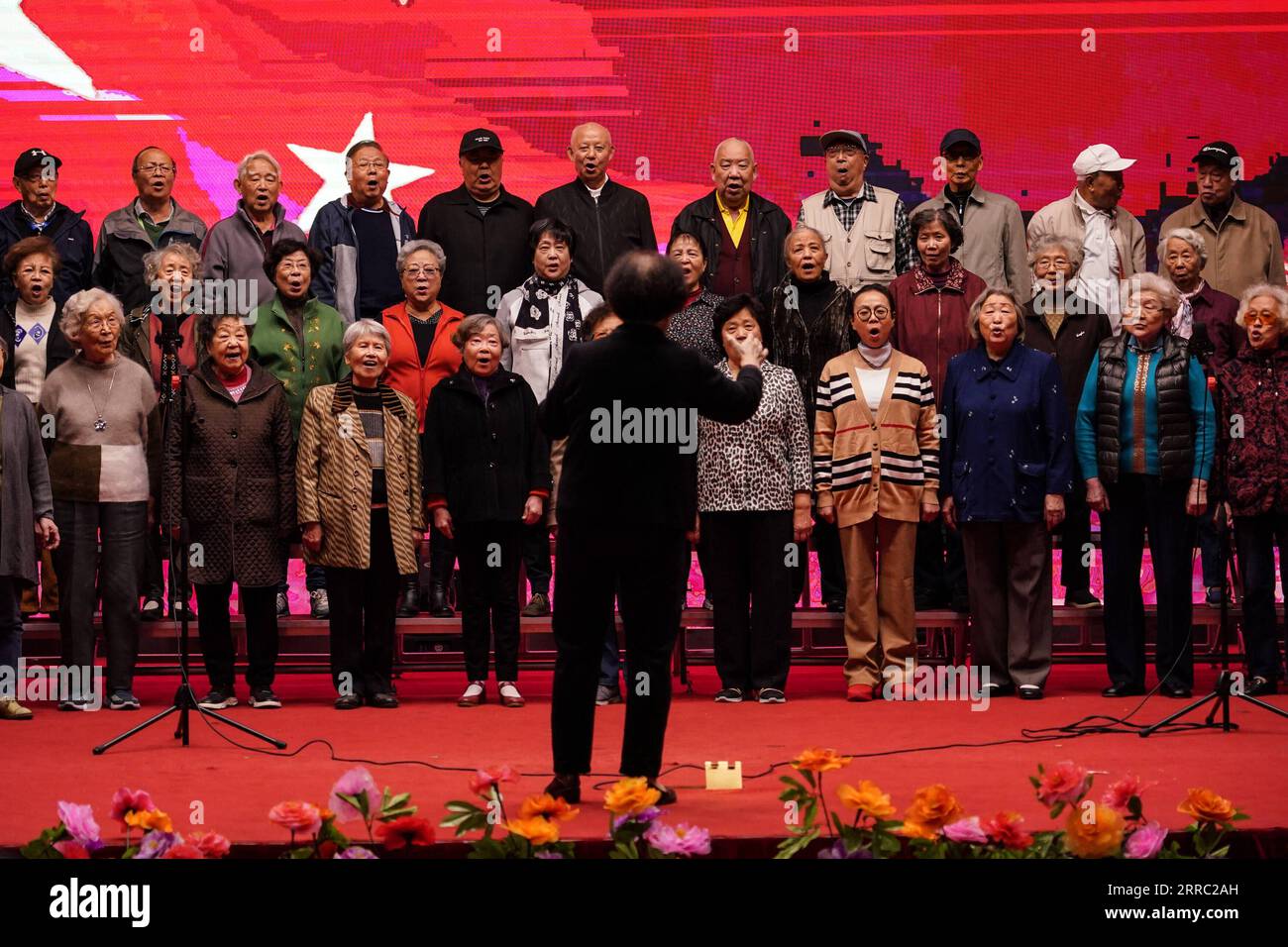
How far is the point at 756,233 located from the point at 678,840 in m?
4.99

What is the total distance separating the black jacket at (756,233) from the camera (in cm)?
802

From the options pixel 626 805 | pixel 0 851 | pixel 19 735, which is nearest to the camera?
pixel 626 805

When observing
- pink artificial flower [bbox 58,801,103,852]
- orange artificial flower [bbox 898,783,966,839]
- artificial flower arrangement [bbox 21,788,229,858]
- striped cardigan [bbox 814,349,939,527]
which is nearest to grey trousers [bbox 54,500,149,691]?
striped cardigan [bbox 814,349,939,527]

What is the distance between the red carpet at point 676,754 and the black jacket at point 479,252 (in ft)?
6.41

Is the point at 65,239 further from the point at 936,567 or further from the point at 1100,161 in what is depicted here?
the point at 1100,161

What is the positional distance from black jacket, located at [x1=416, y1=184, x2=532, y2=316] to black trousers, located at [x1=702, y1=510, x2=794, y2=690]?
66.0 inches

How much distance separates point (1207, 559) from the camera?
8086mm

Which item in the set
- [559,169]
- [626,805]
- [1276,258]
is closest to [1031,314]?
[1276,258]

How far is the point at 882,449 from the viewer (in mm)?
7379

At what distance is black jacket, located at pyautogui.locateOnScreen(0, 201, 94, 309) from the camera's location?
8.12 m

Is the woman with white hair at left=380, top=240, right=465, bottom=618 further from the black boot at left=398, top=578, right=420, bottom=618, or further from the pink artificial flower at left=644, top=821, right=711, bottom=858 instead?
the pink artificial flower at left=644, top=821, right=711, bottom=858

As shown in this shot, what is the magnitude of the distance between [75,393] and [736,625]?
3.12 meters

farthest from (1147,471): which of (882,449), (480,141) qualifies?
(480,141)

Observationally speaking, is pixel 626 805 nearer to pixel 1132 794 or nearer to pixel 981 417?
pixel 1132 794
